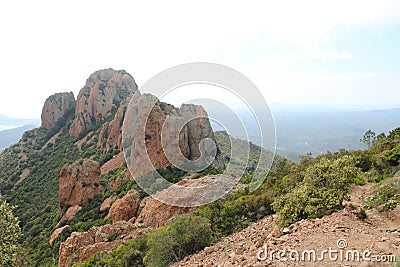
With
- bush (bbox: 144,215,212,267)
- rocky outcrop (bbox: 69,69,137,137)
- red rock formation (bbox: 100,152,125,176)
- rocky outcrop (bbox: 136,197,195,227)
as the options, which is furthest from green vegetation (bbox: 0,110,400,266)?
rocky outcrop (bbox: 69,69,137,137)

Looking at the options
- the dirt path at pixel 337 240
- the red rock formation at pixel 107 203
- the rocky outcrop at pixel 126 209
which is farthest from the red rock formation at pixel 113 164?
the dirt path at pixel 337 240

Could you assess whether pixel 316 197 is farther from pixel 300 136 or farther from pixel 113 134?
pixel 300 136

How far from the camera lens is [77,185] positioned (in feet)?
87.8

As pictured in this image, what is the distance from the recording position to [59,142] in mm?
50094

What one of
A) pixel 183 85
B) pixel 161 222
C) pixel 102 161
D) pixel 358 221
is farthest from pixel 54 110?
pixel 358 221

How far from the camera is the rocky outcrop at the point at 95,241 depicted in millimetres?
15570

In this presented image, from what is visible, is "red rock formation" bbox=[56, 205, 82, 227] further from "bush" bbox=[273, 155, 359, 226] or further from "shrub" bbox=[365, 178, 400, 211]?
Result: "shrub" bbox=[365, 178, 400, 211]

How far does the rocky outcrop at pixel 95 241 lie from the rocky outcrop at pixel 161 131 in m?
7.10

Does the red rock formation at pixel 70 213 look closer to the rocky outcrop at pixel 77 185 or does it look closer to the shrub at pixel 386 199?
the rocky outcrop at pixel 77 185

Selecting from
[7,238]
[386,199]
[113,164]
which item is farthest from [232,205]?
[113,164]

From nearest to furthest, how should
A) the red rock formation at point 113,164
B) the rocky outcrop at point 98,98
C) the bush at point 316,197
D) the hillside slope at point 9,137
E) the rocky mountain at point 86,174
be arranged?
Result: the bush at point 316,197
the rocky mountain at point 86,174
the red rock formation at point 113,164
the rocky outcrop at point 98,98
the hillside slope at point 9,137

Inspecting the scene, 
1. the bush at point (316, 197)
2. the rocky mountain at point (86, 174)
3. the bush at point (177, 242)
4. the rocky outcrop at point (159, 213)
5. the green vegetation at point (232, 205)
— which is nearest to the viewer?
the bush at point (316, 197)

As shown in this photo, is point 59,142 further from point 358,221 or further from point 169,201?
point 358,221

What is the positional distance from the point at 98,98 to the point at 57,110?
484 inches
